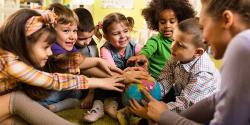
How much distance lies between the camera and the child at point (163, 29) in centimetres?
195

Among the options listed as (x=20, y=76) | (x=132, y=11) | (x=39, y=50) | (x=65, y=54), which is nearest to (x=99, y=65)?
(x=65, y=54)

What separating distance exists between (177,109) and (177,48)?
292 millimetres

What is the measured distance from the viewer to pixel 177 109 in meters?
1.38

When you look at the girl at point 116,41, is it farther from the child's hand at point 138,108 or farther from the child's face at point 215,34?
the child's face at point 215,34

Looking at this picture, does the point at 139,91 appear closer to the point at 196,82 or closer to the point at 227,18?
the point at 196,82

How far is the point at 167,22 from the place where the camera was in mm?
1925

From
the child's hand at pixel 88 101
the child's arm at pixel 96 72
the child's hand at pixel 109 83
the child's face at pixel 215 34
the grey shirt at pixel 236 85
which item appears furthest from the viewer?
the child's hand at pixel 88 101

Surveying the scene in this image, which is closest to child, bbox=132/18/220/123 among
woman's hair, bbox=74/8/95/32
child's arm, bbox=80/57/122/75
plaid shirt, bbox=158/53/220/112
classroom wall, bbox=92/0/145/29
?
plaid shirt, bbox=158/53/220/112

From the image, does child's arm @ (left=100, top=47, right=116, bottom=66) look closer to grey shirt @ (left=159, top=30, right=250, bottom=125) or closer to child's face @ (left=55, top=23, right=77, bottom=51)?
child's face @ (left=55, top=23, right=77, bottom=51)

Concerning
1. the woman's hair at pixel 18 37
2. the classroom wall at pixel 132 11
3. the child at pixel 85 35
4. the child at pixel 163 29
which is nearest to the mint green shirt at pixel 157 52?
the child at pixel 163 29

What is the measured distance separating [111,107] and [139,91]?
13.0 inches

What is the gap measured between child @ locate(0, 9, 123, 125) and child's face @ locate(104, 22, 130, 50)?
59 cm

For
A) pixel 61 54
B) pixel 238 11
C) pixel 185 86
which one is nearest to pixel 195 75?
pixel 185 86

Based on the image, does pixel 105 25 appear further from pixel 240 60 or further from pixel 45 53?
pixel 240 60
